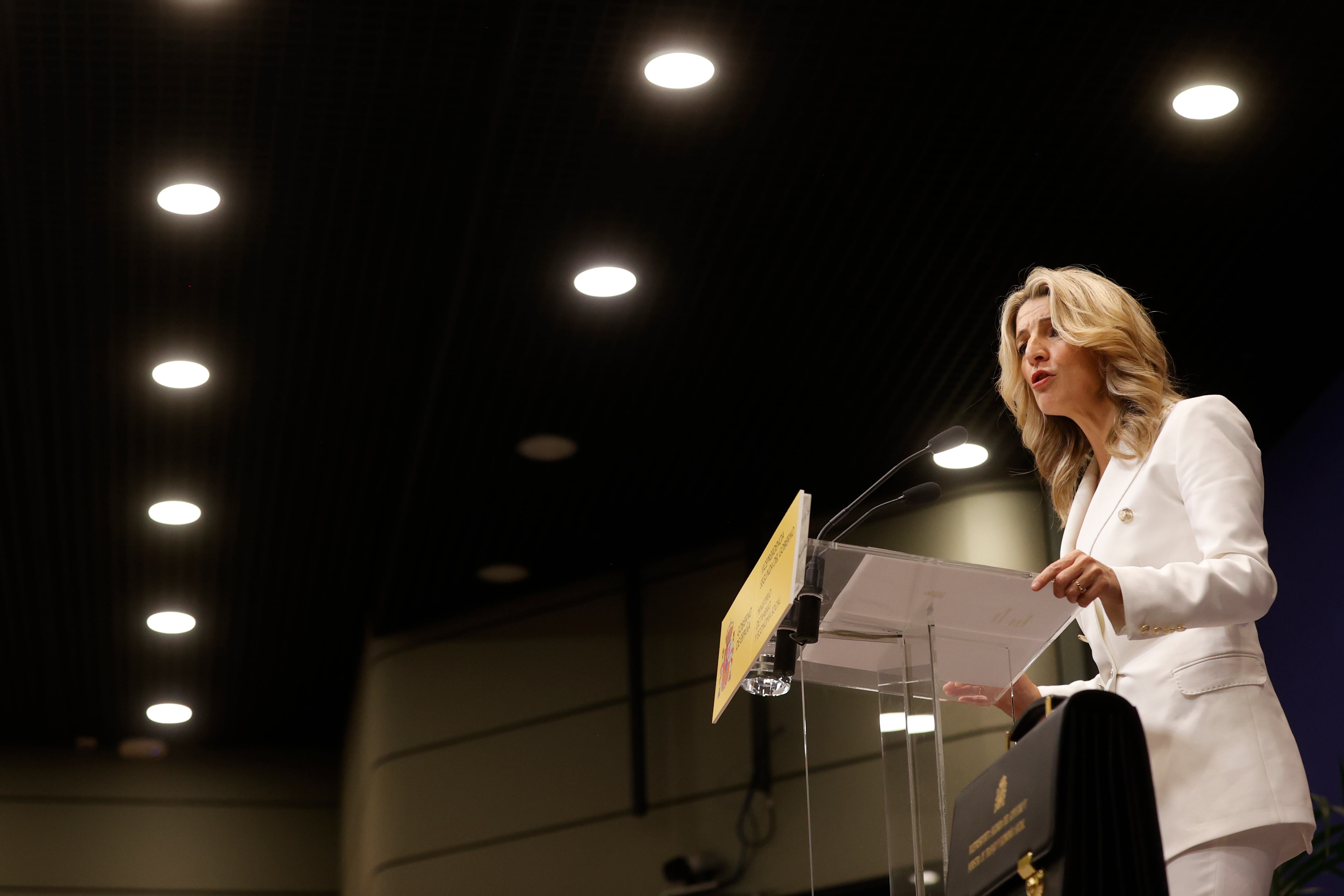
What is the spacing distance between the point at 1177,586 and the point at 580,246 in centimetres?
273

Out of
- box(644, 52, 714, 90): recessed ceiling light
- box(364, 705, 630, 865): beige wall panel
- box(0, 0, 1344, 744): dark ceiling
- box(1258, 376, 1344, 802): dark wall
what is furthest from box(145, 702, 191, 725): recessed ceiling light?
box(644, 52, 714, 90): recessed ceiling light

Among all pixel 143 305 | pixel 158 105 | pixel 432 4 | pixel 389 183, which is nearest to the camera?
pixel 432 4

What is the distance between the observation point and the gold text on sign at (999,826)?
168 cm

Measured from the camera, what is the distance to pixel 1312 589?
4824 mm

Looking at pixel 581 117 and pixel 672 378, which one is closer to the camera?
pixel 581 117

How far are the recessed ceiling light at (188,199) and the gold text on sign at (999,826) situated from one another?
291 cm

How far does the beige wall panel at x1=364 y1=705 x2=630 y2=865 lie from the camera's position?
629 centimetres

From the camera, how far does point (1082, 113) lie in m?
3.79

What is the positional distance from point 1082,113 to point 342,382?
2.43 m

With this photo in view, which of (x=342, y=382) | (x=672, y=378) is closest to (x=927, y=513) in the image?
(x=672, y=378)

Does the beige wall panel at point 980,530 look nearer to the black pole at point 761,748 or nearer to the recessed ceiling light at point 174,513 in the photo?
the black pole at point 761,748

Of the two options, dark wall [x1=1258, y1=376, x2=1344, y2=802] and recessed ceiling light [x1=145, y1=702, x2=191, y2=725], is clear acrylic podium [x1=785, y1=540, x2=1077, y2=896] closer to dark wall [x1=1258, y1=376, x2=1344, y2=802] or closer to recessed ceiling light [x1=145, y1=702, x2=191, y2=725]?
dark wall [x1=1258, y1=376, x2=1344, y2=802]

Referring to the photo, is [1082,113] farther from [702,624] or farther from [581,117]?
[702,624]

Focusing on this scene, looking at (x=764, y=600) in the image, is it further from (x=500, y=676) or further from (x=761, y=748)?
(x=500, y=676)
